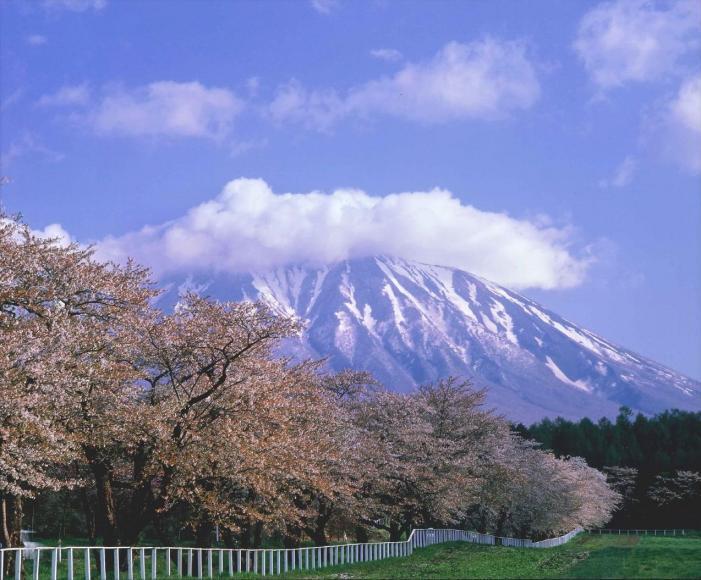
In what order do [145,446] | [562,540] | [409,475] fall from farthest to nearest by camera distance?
[562,540] < [409,475] < [145,446]

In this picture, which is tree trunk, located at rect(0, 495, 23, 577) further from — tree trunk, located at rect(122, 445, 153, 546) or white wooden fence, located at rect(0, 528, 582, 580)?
A: tree trunk, located at rect(122, 445, 153, 546)

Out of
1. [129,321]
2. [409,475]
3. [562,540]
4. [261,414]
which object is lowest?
[562,540]

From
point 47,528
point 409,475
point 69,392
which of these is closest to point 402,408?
point 409,475

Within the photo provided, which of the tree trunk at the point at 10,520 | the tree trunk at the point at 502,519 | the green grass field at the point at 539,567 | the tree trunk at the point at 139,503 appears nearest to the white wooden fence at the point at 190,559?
the tree trunk at the point at 10,520

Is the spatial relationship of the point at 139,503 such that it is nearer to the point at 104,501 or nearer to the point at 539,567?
the point at 104,501

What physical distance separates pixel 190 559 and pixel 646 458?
118 metres

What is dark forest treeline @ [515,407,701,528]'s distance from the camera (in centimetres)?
11331

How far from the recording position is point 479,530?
73.2 meters

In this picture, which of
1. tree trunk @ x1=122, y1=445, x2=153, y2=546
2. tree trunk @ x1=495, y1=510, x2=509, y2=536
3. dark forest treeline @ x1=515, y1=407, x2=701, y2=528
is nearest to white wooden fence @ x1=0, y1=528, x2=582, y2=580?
tree trunk @ x1=122, y1=445, x2=153, y2=546

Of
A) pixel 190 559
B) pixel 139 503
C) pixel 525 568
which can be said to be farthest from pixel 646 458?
pixel 139 503

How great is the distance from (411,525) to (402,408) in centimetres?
749

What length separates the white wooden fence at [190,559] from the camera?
19.9 metres

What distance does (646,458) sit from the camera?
128 metres

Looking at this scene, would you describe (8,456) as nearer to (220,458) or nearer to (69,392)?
(69,392)
